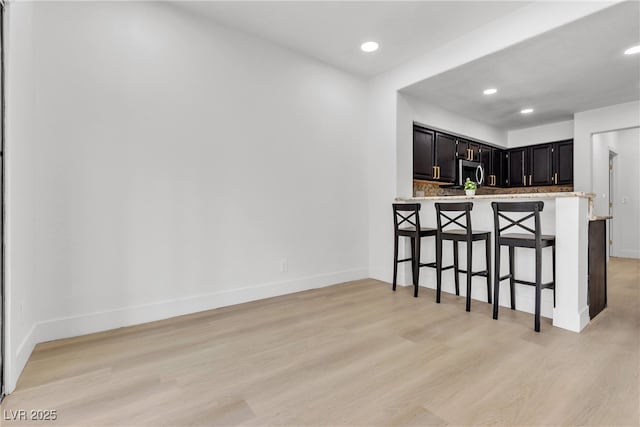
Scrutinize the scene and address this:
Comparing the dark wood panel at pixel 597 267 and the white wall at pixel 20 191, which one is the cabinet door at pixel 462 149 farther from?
the white wall at pixel 20 191

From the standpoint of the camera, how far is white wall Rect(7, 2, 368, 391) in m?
2.39

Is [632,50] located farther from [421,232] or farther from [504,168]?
[504,168]

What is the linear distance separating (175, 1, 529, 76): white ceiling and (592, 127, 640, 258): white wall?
475cm

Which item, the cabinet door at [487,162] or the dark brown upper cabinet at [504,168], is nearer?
the cabinet door at [487,162]

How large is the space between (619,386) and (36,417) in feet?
9.73

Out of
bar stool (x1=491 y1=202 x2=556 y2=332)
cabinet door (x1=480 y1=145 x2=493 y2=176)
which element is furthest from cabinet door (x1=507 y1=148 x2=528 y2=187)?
bar stool (x1=491 y1=202 x2=556 y2=332)

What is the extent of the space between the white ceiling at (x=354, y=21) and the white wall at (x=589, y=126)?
3533 millimetres

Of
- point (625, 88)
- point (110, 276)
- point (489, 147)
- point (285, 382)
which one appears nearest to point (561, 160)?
point (489, 147)

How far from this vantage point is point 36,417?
5.11ft

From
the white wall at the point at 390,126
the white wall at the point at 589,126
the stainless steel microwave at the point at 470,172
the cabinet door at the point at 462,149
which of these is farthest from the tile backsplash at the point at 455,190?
the white wall at the point at 390,126

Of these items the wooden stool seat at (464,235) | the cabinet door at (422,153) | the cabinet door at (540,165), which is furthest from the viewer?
the cabinet door at (540,165)

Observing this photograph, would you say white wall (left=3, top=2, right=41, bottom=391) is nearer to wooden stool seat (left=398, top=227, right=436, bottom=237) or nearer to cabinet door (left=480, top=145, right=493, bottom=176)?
wooden stool seat (left=398, top=227, right=436, bottom=237)

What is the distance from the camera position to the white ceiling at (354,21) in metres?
3.02

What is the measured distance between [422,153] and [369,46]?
6.03ft
